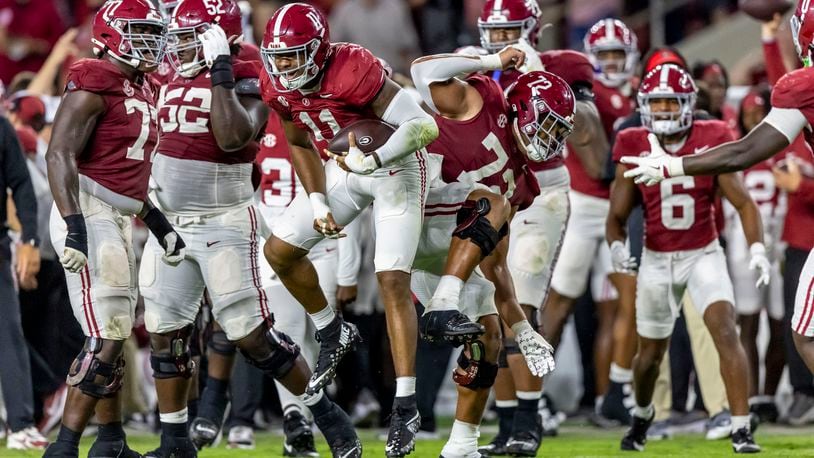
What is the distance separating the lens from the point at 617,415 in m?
8.80

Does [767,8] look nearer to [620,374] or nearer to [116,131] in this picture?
[620,374]

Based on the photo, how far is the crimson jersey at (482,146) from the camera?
6105mm

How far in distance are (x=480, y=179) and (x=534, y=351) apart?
0.79 meters

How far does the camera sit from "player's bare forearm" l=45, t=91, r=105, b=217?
5.74 m

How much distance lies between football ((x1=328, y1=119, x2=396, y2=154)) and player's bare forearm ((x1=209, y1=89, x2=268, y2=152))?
1.93 feet

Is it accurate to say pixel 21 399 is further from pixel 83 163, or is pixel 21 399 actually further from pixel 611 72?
pixel 611 72

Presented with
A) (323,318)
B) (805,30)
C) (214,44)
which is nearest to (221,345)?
(323,318)

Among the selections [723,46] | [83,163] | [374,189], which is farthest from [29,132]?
[723,46]

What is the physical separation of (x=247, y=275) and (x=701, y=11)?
7.61m

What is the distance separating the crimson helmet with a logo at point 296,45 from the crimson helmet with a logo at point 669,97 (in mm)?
2295

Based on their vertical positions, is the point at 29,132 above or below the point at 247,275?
above

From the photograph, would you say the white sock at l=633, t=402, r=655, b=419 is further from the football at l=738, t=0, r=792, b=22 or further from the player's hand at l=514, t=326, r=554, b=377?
the football at l=738, t=0, r=792, b=22

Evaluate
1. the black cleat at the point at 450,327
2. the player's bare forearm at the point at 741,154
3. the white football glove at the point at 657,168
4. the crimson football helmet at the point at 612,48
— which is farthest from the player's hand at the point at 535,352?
the crimson football helmet at the point at 612,48

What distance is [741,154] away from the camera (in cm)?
564
